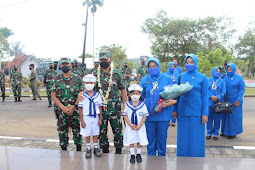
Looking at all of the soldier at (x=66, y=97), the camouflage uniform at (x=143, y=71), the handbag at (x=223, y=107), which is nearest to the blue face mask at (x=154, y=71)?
the soldier at (x=66, y=97)

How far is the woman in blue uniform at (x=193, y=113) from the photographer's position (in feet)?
12.3

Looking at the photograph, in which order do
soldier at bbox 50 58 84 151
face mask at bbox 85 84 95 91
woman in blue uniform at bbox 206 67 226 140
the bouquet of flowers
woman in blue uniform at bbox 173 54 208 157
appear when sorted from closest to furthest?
the bouquet of flowers, face mask at bbox 85 84 95 91, woman in blue uniform at bbox 173 54 208 157, soldier at bbox 50 58 84 151, woman in blue uniform at bbox 206 67 226 140

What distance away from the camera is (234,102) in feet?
18.6

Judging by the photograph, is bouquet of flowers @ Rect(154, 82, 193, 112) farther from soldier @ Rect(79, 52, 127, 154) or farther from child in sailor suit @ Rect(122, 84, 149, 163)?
soldier @ Rect(79, 52, 127, 154)

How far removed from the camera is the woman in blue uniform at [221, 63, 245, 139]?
18.2ft

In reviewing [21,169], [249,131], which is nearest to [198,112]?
[21,169]

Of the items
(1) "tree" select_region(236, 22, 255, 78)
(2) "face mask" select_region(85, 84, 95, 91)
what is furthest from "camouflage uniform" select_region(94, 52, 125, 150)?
(1) "tree" select_region(236, 22, 255, 78)

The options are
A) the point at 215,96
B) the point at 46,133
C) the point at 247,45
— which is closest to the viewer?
the point at 215,96

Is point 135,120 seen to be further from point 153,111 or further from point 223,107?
point 223,107

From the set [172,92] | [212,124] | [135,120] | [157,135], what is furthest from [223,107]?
[135,120]

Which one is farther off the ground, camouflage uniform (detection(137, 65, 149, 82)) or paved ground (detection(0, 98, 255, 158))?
camouflage uniform (detection(137, 65, 149, 82))

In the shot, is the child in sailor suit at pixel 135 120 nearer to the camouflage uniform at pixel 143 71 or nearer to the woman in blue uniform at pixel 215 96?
Answer: the woman in blue uniform at pixel 215 96

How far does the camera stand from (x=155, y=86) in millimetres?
3705

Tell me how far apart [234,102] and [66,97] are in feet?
13.8
